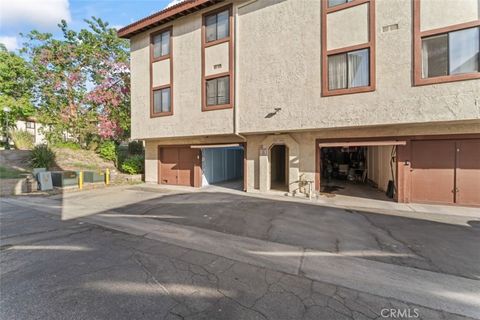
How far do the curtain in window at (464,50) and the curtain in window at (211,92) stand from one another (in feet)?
31.2

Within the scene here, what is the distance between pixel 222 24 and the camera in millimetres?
11766

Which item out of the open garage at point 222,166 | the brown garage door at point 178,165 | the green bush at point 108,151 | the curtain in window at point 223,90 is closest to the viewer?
the curtain in window at point 223,90

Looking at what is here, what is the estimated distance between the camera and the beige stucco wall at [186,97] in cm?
1197

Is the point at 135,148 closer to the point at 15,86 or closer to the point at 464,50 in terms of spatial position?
the point at 15,86

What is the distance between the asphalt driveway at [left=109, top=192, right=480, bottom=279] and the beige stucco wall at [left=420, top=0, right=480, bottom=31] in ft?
21.5

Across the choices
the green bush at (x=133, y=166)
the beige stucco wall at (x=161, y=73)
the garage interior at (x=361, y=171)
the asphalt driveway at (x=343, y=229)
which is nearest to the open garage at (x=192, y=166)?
the green bush at (x=133, y=166)

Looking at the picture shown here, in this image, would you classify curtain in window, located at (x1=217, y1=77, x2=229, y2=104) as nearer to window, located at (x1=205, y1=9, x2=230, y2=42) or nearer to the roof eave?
window, located at (x1=205, y1=9, x2=230, y2=42)

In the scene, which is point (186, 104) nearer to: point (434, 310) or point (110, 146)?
point (110, 146)

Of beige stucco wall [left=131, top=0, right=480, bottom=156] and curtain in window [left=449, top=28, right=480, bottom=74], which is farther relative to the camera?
beige stucco wall [left=131, top=0, right=480, bottom=156]

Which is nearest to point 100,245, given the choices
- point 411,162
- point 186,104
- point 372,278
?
point 372,278

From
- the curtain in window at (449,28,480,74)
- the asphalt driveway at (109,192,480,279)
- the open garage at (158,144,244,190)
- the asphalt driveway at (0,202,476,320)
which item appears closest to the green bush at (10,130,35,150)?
the open garage at (158,144,244,190)

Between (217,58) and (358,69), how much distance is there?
6.82 m

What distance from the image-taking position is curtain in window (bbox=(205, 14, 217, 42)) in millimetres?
Result: 11992

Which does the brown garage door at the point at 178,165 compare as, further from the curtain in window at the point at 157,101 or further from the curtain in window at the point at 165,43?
the curtain in window at the point at 165,43
